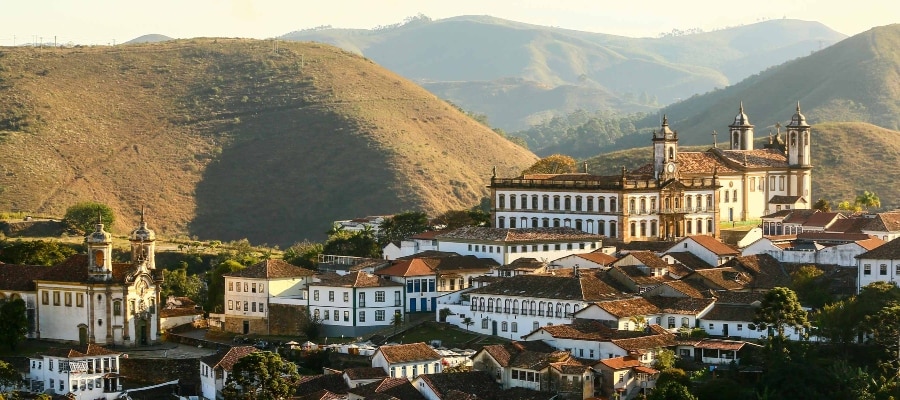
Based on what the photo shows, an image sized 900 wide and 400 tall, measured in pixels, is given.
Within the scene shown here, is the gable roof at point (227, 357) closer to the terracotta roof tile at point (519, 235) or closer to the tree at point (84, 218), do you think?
the terracotta roof tile at point (519, 235)

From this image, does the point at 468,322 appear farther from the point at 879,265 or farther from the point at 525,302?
the point at 879,265

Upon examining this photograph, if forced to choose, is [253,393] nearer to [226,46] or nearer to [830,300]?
[830,300]

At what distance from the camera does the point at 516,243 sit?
87.9 m

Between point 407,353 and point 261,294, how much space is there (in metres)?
14.5

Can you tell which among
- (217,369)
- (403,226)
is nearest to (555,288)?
(217,369)

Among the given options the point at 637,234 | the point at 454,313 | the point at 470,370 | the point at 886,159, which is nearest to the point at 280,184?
the point at 886,159

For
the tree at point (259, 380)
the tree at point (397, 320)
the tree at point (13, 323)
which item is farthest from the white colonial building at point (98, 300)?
the tree at point (259, 380)

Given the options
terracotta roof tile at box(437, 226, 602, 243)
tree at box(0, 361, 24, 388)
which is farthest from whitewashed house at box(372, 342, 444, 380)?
terracotta roof tile at box(437, 226, 602, 243)

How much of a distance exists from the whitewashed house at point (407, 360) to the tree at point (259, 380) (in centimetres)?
410

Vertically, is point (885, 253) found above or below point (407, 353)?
above

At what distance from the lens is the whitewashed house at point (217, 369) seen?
7069 cm

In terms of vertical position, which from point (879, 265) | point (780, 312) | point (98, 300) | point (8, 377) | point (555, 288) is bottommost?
point (8, 377)

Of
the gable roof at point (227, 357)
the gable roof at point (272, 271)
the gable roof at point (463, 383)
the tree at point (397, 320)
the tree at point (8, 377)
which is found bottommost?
the tree at point (8, 377)

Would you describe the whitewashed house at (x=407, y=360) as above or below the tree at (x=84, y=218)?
below
